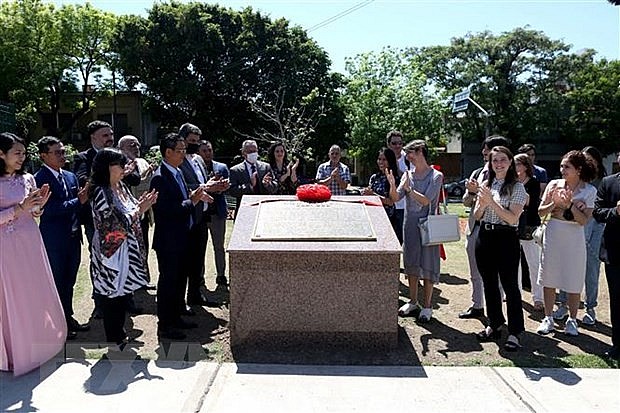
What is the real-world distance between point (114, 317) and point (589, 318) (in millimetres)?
4775

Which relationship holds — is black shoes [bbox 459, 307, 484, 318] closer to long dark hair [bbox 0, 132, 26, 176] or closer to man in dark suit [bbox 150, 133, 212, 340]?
man in dark suit [bbox 150, 133, 212, 340]

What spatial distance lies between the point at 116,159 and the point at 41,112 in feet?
126

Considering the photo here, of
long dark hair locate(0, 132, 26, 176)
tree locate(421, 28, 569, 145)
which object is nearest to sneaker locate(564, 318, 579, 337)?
long dark hair locate(0, 132, 26, 176)

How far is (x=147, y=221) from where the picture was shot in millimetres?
7266

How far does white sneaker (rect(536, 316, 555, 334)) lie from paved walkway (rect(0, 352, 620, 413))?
3.30ft

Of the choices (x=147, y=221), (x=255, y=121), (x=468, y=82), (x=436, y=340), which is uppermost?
(x=468, y=82)

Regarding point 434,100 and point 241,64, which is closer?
point 241,64

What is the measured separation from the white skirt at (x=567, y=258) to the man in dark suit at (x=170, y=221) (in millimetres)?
3515

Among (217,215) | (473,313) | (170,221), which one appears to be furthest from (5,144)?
(473,313)

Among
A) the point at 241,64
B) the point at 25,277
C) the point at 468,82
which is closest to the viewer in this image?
the point at 25,277

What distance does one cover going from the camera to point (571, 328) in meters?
5.59

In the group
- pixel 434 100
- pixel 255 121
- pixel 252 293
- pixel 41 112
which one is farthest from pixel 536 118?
pixel 252 293

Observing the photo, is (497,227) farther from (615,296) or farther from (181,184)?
(181,184)

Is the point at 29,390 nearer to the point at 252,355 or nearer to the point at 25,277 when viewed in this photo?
the point at 25,277
